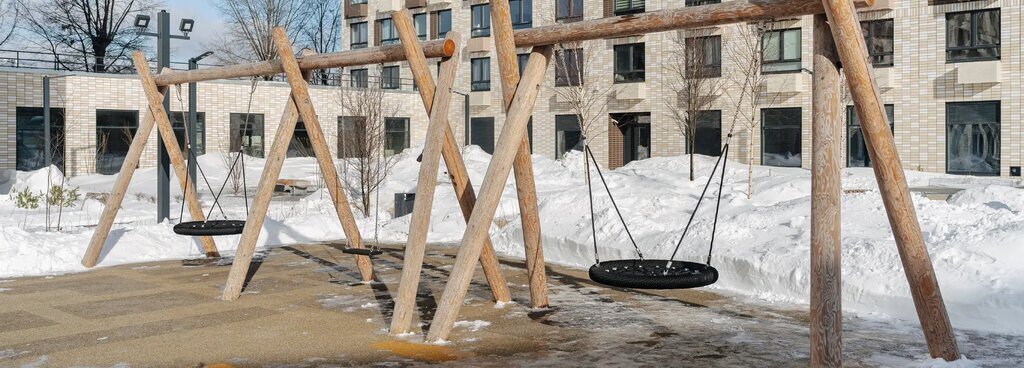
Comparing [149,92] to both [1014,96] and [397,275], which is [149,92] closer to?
[397,275]

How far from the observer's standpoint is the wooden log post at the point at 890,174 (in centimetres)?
606

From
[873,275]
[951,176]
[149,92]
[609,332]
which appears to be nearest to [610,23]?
[609,332]

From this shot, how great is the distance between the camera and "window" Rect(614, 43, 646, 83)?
118 ft

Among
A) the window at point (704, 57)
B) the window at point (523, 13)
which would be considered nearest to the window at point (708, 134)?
the window at point (704, 57)

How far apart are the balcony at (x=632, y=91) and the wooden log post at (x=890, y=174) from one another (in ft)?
96.2

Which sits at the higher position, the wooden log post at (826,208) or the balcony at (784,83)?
the balcony at (784,83)

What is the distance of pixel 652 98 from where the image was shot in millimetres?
35625

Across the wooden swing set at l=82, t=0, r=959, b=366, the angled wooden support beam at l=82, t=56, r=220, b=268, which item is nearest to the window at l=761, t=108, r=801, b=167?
the angled wooden support beam at l=82, t=56, r=220, b=268

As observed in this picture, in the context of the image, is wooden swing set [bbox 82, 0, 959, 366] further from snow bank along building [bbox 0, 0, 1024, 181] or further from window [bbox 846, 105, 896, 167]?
window [bbox 846, 105, 896, 167]

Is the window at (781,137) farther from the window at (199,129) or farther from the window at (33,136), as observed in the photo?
the window at (33,136)

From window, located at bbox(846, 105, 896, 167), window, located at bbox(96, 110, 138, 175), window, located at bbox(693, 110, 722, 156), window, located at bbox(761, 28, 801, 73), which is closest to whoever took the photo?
window, located at bbox(846, 105, 896, 167)

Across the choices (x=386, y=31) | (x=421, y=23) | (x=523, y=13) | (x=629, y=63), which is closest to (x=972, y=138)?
(x=629, y=63)

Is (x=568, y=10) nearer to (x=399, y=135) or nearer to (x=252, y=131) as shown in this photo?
(x=399, y=135)

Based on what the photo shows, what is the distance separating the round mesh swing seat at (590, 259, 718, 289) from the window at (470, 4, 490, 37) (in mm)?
34281
